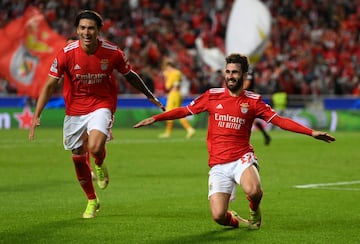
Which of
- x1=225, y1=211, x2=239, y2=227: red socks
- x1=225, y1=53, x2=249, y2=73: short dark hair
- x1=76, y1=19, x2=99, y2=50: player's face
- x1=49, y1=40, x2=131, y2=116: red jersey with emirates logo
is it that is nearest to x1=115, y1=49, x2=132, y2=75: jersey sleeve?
x1=49, y1=40, x2=131, y2=116: red jersey with emirates logo

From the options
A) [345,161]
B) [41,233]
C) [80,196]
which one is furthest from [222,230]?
[345,161]

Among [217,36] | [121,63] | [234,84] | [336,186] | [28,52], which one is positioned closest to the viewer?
[234,84]

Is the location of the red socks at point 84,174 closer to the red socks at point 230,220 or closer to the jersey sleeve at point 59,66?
the jersey sleeve at point 59,66

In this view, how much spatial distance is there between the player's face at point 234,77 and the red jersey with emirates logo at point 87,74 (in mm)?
1898

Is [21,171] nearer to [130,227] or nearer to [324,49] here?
[130,227]

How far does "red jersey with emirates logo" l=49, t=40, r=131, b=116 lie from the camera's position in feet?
38.0

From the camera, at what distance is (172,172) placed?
18.2 m

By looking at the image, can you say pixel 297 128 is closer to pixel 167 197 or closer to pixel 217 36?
pixel 167 197

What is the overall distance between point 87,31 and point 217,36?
29674 millimetres

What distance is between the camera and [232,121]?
10.5m

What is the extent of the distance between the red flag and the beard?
2463cm

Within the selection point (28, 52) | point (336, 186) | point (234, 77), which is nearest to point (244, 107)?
point (234, 77)

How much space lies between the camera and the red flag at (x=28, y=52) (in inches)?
1380

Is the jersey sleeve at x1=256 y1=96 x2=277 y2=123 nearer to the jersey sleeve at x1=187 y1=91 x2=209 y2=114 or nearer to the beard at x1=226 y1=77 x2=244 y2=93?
the beard at x1=226 y1=77 x2=244 y2=93
